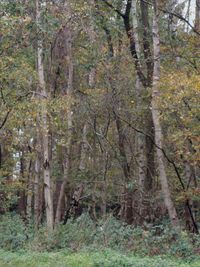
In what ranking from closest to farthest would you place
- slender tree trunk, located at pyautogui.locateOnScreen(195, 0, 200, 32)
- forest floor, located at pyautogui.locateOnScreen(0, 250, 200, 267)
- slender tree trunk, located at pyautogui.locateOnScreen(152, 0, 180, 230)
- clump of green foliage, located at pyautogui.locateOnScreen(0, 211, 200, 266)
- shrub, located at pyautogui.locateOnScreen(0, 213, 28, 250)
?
forest floor, located at pyautogui.locateOnScreen(0, 250, 200, 267), clump of green foliage, located at pyautogui.locateOnScreen(0, 211, 200, 266), shrub, located at pyautogui.locateOnScreen(0, 213, 28, 250), slender tree trunk, located at pyautogui.locateOnScreen(152, 0, 180, 230), slender tree trunk, located at pyautogui.locateOnScreen(195, 0, 200, 32)

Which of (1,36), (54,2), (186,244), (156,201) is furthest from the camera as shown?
(156,201)

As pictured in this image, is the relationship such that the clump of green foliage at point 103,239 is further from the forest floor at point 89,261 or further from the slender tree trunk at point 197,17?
the slender tree trunk at point 197,17

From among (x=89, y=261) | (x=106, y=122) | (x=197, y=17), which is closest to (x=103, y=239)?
(x=89, y=261)

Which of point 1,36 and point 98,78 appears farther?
point 98,78

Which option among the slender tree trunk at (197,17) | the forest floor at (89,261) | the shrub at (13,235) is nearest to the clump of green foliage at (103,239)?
the shrub at (13,235)

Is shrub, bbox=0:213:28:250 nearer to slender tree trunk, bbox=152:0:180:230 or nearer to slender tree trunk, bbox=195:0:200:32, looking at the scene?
slender tree trunk, bbox=152:0:180:230

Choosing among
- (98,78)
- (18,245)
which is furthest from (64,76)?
(18,245)

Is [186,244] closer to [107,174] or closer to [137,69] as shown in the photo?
[137,69]

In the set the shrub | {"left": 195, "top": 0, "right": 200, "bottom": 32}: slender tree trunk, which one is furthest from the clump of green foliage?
{"left": 195, "top": 0, "right": 200, "bottom": 32}: slender tree trunk

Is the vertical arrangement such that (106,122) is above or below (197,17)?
below

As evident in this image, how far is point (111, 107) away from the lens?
1977cm

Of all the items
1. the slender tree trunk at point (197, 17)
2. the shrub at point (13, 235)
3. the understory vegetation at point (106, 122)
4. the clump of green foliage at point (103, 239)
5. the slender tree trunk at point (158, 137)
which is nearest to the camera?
the clump of green foliage at point (103, 239)

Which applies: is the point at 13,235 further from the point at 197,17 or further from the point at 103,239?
the point at 197,17

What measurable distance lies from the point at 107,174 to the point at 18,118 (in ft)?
27.4
